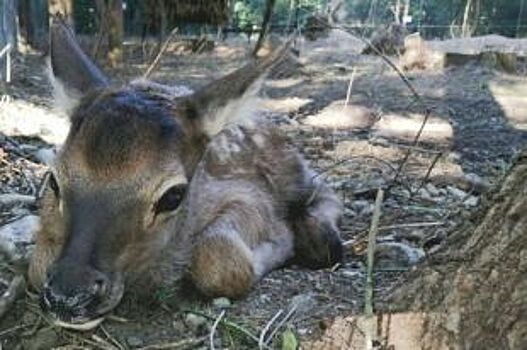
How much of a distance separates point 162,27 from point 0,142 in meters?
9.10

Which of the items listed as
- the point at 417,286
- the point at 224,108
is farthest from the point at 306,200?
the point at 417,286

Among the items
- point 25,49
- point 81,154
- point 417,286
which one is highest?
point 81,154

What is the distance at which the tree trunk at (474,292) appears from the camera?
2.55m

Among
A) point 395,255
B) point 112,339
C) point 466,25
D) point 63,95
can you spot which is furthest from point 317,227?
point 466,25

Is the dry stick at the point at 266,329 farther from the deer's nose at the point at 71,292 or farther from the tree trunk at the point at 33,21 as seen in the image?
the tree trunk at the point at 33,21

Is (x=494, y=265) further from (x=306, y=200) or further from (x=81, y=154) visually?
(x=306, y=200)

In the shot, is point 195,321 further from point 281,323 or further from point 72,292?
point 72,292

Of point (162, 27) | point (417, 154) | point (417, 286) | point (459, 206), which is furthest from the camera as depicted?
point (162, 27)

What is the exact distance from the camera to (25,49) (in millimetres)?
16625

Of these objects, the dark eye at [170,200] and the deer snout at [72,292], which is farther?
the dark eye at [170,200]

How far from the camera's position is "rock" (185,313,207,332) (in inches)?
132

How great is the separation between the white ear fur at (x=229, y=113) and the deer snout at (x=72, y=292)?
1003 millimetres

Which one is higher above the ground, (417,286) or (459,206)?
(417,286)

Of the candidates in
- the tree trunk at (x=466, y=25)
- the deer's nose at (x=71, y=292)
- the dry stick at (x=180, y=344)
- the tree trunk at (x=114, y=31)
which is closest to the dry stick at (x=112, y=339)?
the dry stick at (x=180, y=344)
